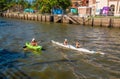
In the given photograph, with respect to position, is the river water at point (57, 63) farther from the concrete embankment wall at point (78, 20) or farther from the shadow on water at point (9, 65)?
the concrete embankment wall at point (78, 20)

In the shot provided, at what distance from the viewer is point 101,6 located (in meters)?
98.8

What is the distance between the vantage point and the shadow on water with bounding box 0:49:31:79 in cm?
2709

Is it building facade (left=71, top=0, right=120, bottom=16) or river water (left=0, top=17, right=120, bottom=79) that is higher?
building facade (left=71, top=0, right=120, bottom=16)

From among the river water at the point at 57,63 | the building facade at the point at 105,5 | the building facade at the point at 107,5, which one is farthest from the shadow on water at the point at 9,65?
the building facade at the point at 107,5

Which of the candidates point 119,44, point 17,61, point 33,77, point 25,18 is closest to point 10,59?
point 17,61

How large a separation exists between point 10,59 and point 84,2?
98.9m

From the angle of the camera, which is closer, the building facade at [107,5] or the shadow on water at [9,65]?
the shadow on water at [9,65]

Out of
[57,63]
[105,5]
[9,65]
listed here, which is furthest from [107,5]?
[9,65]

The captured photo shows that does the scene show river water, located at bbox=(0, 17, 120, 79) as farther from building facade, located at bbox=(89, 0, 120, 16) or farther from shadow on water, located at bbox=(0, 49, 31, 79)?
building facade, located at bbox=(89, 0, 120, 16)

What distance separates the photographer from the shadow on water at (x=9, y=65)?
1066 inches

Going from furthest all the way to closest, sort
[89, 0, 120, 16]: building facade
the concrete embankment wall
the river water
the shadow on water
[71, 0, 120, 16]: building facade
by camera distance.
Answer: [89, 0, 120, 16]: building facade, [71, 0, 120, 16]: building facade, the concrete embankment wall, the river water, the shadow on water

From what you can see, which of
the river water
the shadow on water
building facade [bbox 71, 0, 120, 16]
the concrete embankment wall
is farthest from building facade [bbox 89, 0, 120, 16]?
the shadow on water

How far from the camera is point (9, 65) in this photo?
31.0m

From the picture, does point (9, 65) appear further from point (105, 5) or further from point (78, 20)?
point (105, 5)
